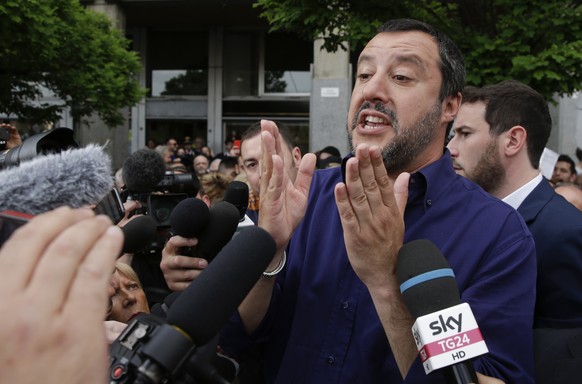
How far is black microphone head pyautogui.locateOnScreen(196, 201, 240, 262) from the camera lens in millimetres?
1950

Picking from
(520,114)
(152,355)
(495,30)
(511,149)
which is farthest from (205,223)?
(495,30)

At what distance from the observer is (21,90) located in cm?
1201

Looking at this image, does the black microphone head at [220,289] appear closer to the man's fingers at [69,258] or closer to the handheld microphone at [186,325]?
the handheld microphone at [186,325]

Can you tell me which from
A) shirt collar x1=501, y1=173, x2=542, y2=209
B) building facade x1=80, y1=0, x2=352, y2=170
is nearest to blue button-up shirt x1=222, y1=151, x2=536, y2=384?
shirt collar x1=501, y1=173, x2=542, y2=209

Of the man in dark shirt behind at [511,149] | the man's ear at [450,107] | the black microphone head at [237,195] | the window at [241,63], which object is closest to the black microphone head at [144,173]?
the black microphone head at [237,195]

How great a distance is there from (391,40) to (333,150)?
7.38m

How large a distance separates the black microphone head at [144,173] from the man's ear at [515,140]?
193 cm

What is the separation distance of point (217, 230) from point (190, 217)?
100 millimetres

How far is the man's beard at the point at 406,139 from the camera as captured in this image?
88.2 inches

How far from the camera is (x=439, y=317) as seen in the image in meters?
1.45

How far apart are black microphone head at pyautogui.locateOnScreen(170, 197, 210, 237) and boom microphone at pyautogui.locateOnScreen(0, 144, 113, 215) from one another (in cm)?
64

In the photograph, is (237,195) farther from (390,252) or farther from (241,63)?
(241,63)

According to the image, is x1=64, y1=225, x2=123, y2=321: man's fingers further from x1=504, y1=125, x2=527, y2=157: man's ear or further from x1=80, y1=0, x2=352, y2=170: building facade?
x1=80, y1=0, x2=352, y2=170: building facade

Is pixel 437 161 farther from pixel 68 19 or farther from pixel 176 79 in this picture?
pixel 176 79
